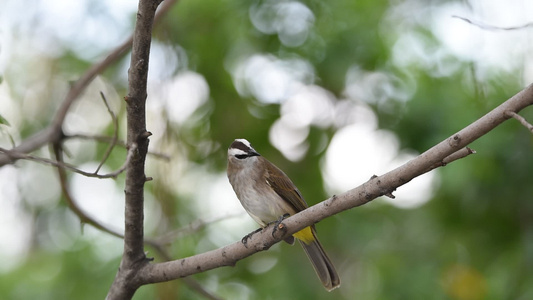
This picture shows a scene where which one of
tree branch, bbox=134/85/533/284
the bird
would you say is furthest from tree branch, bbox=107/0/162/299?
the bird

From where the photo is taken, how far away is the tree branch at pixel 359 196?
2.00 m

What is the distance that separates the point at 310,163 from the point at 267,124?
0.52 metres

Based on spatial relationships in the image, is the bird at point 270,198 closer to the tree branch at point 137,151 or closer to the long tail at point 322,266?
the long tail at point 322,266

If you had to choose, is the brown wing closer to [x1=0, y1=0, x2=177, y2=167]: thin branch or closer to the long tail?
the long tail

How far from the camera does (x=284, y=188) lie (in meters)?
3.98

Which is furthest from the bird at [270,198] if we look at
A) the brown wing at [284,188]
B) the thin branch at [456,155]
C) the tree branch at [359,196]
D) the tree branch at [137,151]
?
the thin branch at [456,155]

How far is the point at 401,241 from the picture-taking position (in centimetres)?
545

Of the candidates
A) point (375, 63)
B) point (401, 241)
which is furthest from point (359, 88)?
point (401, 241)

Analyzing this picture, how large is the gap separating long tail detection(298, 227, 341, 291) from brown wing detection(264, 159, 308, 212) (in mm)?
201

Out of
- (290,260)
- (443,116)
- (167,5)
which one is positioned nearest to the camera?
(167,5)

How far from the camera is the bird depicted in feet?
12.9

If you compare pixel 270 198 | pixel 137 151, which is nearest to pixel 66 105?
pixel 270 198

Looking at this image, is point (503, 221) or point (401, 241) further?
point (401, 241)

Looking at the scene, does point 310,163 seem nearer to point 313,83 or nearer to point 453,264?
point 313,83
